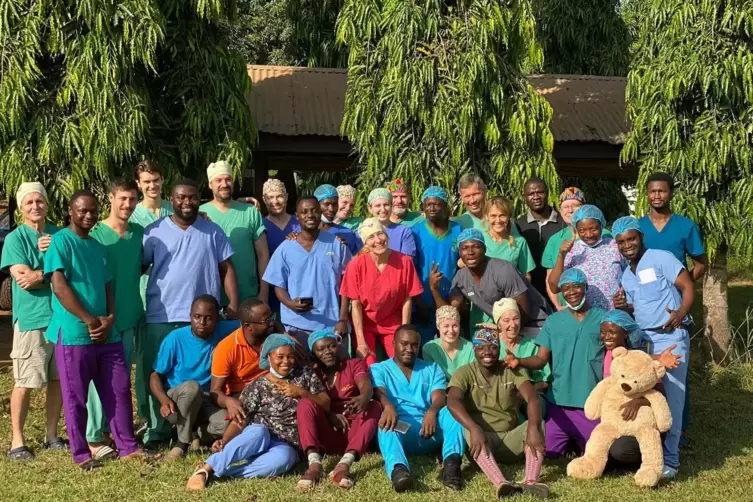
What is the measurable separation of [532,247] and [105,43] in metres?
4.22

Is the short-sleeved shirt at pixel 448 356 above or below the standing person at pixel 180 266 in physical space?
below

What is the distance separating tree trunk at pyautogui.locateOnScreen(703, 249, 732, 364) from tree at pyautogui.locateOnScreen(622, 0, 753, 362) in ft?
0.29

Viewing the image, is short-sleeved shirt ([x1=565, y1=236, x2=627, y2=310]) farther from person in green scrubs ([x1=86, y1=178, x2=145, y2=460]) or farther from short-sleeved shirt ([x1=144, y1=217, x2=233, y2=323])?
person in green scrubs ([x1=86, y1=178, x2=145, y2=460])

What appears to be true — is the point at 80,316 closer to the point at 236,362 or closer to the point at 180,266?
the point at 180,266

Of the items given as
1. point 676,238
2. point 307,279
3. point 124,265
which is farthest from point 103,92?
point 676,238

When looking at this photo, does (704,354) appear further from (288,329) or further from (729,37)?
(288,329)

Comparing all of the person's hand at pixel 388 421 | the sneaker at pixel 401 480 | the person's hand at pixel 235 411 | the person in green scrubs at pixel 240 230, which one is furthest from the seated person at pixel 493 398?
the person in green scrubs at pixel 240 230

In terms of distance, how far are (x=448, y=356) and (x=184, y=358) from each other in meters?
1.83

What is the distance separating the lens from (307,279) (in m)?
6.16

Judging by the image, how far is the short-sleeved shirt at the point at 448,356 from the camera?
589 centimetres

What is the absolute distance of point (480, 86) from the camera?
8602 mm

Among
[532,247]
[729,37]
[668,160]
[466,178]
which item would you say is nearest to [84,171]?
[466,178]

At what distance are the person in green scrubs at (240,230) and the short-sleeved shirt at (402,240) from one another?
955 mm

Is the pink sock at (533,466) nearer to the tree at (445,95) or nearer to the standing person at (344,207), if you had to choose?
the standing person at (344,207)
